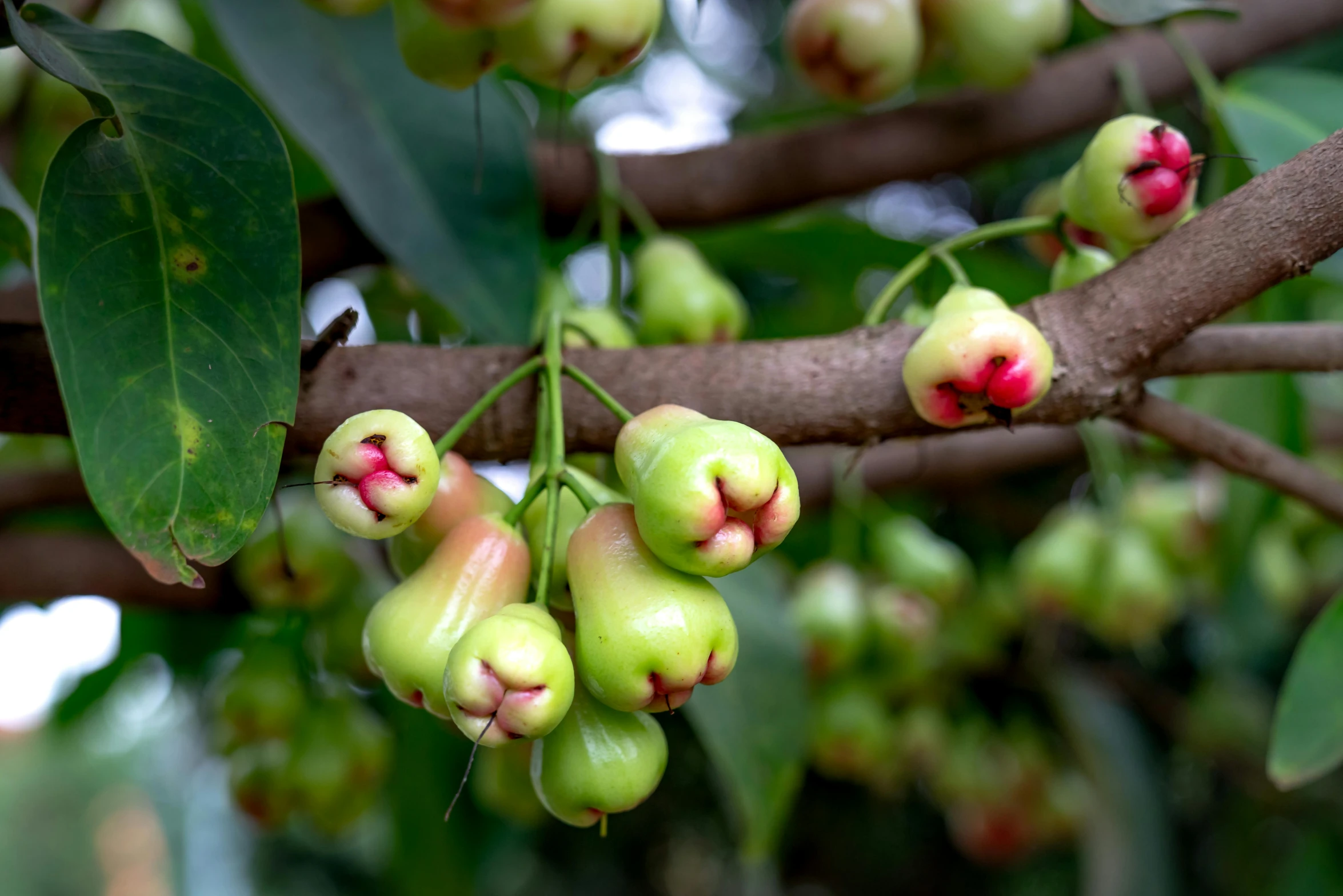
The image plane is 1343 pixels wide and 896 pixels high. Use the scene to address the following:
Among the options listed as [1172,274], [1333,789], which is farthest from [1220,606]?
[1172,274]

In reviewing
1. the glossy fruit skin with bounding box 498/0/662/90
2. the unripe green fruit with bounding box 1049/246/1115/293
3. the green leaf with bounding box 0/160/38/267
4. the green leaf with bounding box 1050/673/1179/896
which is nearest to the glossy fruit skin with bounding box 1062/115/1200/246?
the unripe green fruit with bounding box 1049/246/1115/293

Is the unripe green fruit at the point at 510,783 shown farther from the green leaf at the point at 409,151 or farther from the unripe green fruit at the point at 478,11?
the unripe green fruit at the point at 478,11

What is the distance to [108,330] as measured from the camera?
0.43 meters

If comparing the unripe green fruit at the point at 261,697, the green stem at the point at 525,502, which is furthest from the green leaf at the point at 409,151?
the unripe green fruit at the point at 261,697

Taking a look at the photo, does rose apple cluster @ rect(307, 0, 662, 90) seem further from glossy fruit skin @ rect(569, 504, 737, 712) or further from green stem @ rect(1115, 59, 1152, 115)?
green stem @ rect(1115, 59, 1152, 115)

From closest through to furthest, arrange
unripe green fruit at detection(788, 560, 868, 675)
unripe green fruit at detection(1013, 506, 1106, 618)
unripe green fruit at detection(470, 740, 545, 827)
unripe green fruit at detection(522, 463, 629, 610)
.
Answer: unripe green fruit at detection(522, 463, 629, 610)
unripe green fruit at detection(470, 740, 545, 827)
unripe green fruit at detection(788, 560, 868, 675)
unripe green fruit at detection(1013, 506, 1106, 618)

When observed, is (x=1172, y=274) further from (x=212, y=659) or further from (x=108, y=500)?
(x=212, y=659)

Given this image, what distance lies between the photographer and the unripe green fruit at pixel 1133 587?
4.11ft

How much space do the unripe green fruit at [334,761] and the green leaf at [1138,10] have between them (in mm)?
920

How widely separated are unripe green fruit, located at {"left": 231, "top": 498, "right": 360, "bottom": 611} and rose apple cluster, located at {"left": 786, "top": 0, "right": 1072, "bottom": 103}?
0.59 meters

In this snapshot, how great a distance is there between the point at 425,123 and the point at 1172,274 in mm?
575

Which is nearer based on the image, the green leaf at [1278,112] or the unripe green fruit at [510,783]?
the green leaf at [1278,112]

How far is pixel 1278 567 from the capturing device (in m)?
1.47

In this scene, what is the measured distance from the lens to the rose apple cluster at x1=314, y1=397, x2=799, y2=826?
0.37 metres
